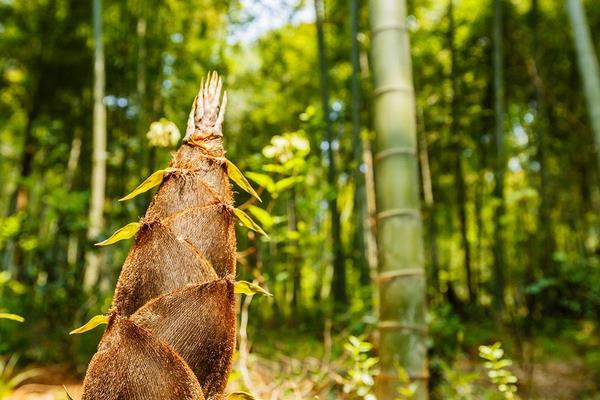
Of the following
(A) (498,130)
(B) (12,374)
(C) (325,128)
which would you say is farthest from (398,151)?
(A) (498,130)

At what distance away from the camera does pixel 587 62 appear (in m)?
3.89

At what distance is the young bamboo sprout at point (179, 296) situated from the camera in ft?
2.31

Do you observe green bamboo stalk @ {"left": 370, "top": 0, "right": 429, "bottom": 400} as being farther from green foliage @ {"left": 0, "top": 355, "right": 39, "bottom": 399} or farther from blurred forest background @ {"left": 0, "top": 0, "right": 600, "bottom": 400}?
blurred forest background @ {"left": 0, "top": 0, "right": 600, "bottom": 400}

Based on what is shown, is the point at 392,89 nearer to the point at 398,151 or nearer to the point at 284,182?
the point at 398,151

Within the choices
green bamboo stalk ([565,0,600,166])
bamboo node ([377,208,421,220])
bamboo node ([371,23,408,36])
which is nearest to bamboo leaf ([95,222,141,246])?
bamboo node ([377,208,421,220])

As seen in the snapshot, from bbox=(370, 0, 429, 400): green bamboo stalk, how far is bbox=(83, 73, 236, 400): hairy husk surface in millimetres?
875

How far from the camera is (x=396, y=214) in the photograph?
5.36 ft

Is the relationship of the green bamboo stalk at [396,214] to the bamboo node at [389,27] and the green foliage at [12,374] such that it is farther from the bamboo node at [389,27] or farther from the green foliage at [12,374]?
the green foliage at [12,374]

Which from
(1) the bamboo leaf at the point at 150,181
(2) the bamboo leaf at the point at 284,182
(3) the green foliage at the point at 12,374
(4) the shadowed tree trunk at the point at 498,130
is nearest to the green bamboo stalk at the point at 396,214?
(2) the bamboo leaf at the point at 284,182

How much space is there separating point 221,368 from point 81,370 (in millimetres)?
3741

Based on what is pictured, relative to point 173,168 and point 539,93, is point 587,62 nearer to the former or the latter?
point 173,168

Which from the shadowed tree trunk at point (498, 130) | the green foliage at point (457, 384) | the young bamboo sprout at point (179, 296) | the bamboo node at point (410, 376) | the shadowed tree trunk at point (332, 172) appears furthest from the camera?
the shadowed tree trunk at point (498, 130)

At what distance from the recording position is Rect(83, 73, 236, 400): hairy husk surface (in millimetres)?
703

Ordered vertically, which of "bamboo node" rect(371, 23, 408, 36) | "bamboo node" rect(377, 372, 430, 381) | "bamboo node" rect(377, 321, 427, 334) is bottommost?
"bamboo node" rect(377, 372, 430, 381)
